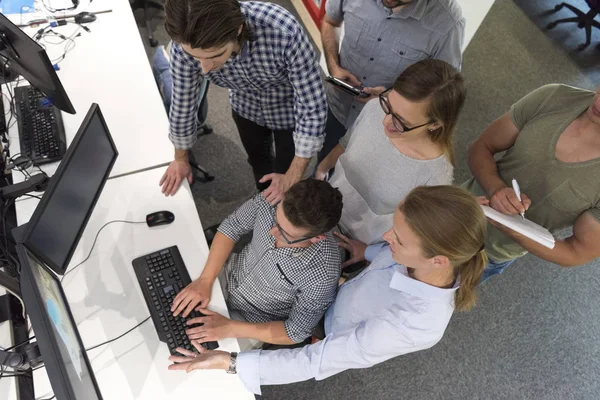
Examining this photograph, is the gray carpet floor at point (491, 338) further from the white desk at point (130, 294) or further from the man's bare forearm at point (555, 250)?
the man's bare forearm at point (555, 250)

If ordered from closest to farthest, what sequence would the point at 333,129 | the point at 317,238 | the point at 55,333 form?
the point at 55,333, the point at 317,238, the point at 333,129

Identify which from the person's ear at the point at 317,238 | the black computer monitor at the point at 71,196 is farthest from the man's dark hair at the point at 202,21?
the person's ear at the point at 317,238

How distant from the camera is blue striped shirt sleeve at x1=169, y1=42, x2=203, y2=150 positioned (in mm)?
1515

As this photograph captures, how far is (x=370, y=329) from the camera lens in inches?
49.6

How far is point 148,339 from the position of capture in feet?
4.83

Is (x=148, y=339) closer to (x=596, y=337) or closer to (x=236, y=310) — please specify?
(x=236, y=310)

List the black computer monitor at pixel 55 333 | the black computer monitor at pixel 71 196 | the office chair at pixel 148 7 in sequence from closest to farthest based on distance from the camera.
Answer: the black computer monitor at pixel 55 333, the black computer monitor at pixel 71 196, the office chair at pixel 148 7

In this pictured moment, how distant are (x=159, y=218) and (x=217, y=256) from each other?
289mm

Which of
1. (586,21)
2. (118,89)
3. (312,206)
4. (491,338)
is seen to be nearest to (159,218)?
(312,206)

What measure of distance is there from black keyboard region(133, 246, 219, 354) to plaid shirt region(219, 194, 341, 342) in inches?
8.1

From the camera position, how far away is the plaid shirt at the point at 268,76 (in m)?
1.47

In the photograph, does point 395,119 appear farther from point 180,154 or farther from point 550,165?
point 180,154

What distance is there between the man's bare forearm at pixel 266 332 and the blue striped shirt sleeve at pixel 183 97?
0.78m

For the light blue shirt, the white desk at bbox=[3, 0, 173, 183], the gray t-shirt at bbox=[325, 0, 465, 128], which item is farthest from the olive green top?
the white desk at bbox=[3, 0, 173, 183]
